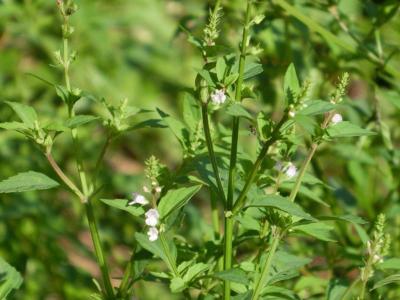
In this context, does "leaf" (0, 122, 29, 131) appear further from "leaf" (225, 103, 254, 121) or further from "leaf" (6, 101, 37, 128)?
"leaf" (225, 103, 254, 121)

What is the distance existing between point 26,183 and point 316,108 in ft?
1.84

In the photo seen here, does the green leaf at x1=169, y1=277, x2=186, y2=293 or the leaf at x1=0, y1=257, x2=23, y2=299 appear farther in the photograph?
the leaf at x1=0, y1=257, x2=23, y2=299

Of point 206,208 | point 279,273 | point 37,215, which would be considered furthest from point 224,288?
point 206,208

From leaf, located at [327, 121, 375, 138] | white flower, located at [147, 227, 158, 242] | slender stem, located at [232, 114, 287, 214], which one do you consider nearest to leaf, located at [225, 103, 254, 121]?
slender stem, located at [232, 114, 287, 214]

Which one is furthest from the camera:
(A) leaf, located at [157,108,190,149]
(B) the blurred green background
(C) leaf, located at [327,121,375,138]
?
(B) the blurred green background

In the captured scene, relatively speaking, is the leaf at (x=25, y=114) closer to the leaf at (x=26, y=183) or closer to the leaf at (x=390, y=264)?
the leaf at (x=26, y=183)

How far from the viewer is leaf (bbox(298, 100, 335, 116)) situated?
1.21m

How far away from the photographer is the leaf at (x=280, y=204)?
1193 mm

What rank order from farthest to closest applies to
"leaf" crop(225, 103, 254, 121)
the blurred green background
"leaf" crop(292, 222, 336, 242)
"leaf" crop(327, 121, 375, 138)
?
the blurred green background, "leaf" crop(292, 222, 336, 242), "leaf" crop(327, 121, 375, 138), "leaf" crop(225, 103, 254, 121)

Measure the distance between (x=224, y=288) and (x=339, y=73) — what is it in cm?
120

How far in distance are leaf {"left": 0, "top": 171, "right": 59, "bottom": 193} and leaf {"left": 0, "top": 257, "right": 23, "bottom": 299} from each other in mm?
246

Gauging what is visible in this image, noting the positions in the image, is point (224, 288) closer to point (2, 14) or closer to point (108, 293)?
point (108, 293)

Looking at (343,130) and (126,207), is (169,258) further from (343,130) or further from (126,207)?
(343,130)

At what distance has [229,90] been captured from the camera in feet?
4.30
